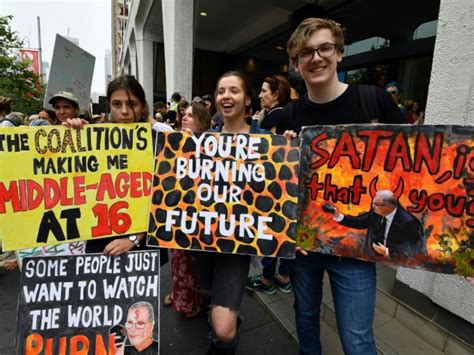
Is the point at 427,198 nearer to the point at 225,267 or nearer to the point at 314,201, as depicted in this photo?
the point at 314,201

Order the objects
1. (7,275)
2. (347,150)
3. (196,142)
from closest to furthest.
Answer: (347,150), (196,142), (7,275)

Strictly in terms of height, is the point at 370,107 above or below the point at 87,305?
above

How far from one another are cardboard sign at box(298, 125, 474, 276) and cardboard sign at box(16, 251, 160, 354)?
3.10 ft

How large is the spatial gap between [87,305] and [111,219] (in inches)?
19.3

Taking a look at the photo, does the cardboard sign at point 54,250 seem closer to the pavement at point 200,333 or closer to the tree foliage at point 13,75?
the pavement at point 200,333

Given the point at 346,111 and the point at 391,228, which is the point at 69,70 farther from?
the point at 391,228

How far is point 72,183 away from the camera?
1.58 metres

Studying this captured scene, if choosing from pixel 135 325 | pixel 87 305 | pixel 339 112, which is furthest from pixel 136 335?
pixel 339 112

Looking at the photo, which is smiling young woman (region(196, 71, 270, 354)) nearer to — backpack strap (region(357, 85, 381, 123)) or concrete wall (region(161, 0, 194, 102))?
backpack strap (region(357, 85, 381, 123))

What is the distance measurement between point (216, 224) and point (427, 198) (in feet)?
3.35

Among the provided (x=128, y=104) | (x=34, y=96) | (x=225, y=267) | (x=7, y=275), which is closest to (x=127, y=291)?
(x=225, y=267)

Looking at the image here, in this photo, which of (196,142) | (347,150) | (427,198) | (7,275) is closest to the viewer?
(427,198)

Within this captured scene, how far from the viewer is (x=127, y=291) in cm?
165

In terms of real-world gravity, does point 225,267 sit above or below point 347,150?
below
